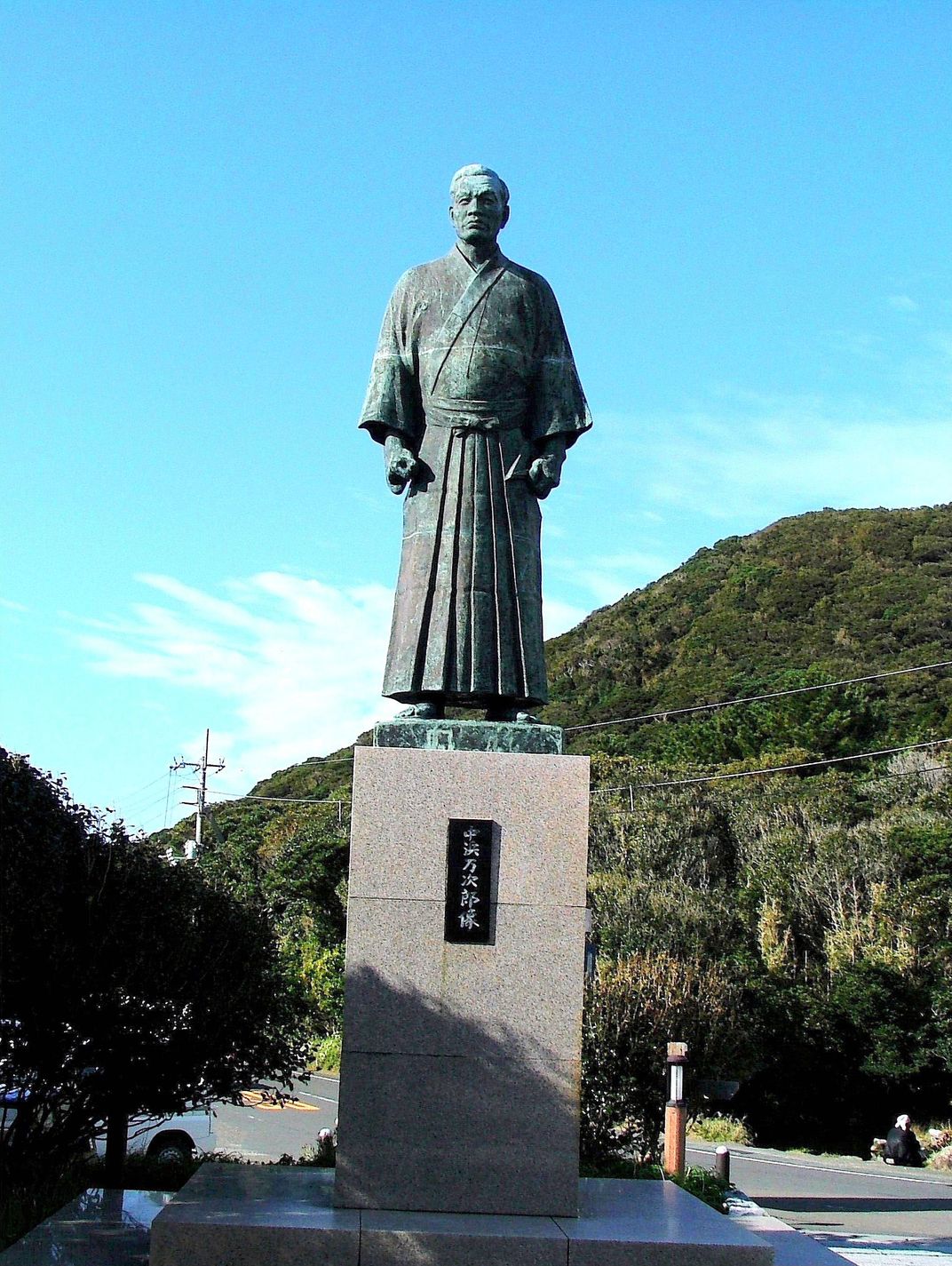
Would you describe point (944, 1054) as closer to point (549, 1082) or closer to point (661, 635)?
point (549, 1082)

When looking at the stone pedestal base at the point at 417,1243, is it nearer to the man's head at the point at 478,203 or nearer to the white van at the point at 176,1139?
the man's head at the point at 478,203

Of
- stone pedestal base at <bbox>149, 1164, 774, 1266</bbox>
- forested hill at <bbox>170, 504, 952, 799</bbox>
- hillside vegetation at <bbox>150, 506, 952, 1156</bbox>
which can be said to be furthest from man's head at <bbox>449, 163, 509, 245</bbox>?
forested hill at <bbox>170, 504, 952, 799</bbox>

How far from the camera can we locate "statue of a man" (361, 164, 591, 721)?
23.5ft

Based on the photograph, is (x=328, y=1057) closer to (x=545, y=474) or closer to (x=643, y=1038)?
(x=643, y=1038)

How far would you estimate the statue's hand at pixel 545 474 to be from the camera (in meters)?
7.40

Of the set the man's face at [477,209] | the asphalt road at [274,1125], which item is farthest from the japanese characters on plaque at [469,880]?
the asphalt road at [274,1125]

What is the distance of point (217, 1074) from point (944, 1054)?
55.5ft

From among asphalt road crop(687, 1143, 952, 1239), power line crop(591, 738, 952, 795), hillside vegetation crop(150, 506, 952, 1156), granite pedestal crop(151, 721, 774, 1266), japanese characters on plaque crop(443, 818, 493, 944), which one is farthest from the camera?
power line crop(591, 738, 952, 795)

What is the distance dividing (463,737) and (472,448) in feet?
5.20

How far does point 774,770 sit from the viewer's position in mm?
39625

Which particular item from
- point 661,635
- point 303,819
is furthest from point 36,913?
point 661,635

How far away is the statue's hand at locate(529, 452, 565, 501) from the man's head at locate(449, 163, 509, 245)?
48.4 inches

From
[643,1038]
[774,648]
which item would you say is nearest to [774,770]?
[774,648]

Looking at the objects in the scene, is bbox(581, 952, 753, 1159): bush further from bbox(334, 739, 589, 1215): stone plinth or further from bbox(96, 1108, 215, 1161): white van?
bbox(334, 739, 589, 1215): stone plinth
